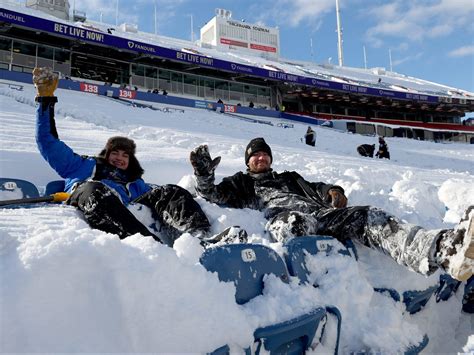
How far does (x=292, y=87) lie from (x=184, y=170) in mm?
27895

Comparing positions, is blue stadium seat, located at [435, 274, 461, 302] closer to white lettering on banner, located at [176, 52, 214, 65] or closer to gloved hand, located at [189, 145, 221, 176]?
gloved hand, located at [189, 145, 221, 176]

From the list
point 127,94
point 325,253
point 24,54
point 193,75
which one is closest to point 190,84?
point 193,75

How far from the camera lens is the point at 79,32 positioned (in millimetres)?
20938

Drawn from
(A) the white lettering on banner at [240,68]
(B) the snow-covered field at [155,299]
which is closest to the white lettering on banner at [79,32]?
(A) the white lettering on banner at [240,68]

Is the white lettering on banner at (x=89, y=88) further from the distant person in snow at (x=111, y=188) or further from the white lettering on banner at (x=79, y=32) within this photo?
the distant person in snow at (x=111, y=188)

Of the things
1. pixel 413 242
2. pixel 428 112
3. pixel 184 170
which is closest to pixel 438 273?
pixel 413 242

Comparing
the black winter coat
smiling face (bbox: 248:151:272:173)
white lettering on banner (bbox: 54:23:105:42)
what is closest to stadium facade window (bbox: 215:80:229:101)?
white lettering on banner (bbox: 54:23:105:42)

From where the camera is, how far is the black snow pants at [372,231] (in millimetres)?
1915

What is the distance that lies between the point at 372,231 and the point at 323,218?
40cm

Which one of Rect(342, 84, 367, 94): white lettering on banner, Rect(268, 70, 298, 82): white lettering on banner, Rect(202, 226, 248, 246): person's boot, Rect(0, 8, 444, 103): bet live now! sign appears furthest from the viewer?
Rect(342, 84, 367, 94): white lettering on banner

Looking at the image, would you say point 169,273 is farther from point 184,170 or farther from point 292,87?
point 292,87

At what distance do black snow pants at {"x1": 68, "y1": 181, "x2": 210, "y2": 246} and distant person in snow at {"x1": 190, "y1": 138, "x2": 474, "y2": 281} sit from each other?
14.5 inches

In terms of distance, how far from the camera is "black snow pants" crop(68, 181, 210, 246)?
2.26 meters

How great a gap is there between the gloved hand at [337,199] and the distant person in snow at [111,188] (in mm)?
1112
